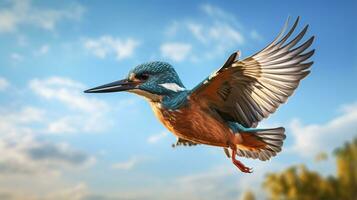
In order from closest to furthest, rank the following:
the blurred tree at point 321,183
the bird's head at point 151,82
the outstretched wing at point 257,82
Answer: the outstretched wing at point 257,82 → the bird's head at point 151,82 → the blurred tree at point 321,183

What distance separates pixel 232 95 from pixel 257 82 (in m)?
0.10

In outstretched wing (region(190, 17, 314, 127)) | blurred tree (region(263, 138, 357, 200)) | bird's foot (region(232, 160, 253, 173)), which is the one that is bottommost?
bird's foot (region(232, 160, 253, 173))

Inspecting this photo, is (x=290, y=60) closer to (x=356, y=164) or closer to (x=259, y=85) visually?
(x=259, y=85)

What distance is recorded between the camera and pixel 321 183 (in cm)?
1414

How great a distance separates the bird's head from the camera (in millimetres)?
1650

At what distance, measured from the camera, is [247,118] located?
1.66 m

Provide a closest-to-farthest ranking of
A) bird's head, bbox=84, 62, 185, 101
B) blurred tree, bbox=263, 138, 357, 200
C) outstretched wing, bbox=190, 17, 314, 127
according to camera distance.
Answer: outstretched wing, bbox=190, 17, 314, 127
bird's head, bbox=84, 62, 185, 101
blurred tree, bbox=263, 138, 357, 200

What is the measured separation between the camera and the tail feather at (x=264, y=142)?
1706 millimetres

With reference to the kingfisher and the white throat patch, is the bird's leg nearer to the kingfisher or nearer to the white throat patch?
the kingfisher

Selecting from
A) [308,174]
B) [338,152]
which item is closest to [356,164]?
[338,152]

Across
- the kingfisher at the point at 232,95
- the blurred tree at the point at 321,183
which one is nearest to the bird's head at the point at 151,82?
the kingfisher at the point at 232,95

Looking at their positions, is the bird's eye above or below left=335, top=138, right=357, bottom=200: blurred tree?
below

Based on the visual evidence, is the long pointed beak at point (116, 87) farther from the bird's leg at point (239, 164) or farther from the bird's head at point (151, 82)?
the bird's leg at point (239, 164)

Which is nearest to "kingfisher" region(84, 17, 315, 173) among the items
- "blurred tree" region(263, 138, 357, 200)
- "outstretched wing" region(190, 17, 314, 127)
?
"outstretched wing" region(190, 17, 314, 127)
